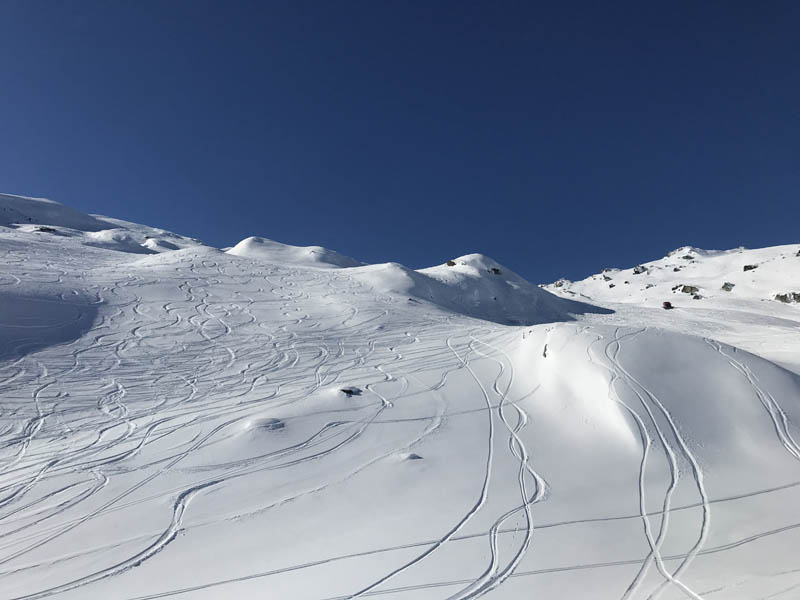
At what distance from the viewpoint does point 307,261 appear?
43.3 metres

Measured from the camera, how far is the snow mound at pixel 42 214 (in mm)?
66688

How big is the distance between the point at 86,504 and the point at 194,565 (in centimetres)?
282

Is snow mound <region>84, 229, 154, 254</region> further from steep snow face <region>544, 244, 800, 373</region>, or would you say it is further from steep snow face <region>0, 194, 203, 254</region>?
steep snow face <region>544, 244, 800, 373</region>

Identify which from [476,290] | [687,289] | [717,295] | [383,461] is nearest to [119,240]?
[476,290]

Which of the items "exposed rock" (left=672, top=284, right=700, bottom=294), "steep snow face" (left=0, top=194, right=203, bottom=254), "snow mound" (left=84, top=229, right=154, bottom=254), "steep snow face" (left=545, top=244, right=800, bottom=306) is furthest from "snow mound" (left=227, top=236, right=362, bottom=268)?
"exposed rock" (left=672, top=284, right=700, bottom=294)

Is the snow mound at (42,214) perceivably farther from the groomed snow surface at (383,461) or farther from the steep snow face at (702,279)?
the steep snow face at (702,279)

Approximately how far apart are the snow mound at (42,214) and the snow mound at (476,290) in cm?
6429

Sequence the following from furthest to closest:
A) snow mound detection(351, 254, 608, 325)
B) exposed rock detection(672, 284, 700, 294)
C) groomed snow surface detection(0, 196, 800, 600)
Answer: exposed rock detection(672, 284, 700, 294) < snow mound detection(351, 254, 608, 325) < groomed snow surface detection(0, 196, 800, 600)

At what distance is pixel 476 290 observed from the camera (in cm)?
3556

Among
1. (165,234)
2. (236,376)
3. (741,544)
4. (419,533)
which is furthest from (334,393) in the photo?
(165,234)

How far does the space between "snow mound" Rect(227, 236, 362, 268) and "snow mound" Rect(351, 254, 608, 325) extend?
11.2 meters

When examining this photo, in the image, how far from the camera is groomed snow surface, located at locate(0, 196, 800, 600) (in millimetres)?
5656

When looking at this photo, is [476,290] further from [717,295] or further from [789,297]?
[789,297]

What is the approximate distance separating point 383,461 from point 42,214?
88413 millimetres
